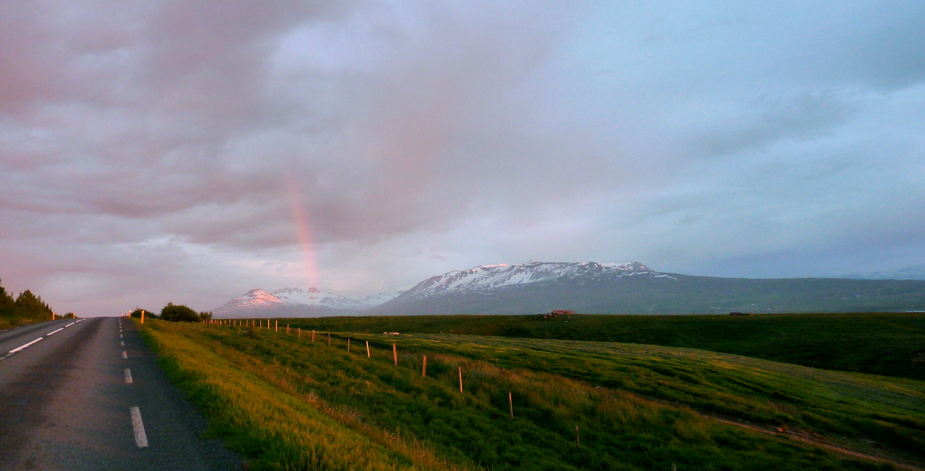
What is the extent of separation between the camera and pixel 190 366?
1794cm

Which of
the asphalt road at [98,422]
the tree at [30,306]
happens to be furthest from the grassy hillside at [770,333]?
the asphalt road at [98,422]

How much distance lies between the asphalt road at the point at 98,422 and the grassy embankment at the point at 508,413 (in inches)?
29.4

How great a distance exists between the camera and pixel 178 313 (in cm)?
9119

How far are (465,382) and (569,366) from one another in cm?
1499

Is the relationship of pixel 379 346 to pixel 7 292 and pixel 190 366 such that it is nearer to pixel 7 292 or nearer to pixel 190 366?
pixel 190 366

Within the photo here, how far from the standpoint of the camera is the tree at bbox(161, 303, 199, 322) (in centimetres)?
9106

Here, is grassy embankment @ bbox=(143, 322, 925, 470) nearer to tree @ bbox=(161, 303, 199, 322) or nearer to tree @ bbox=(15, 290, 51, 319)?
tree @ bbox=(161, 303, 199, 322)

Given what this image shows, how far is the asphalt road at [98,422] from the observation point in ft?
27.7

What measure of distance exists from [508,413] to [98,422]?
18229mm

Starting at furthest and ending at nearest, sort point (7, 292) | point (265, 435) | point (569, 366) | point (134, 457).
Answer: point (7, 292)
point (569, 366)
point (265, 435)
point (134, 457)

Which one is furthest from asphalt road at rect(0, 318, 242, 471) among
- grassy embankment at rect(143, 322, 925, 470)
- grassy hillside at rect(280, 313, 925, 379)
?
grassy hillside at rect(280, 313, 925, 379)

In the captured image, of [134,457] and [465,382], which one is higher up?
[134,457]

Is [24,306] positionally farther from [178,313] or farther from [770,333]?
[770,333]

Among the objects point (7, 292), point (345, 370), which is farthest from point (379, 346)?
point (7, 292)
